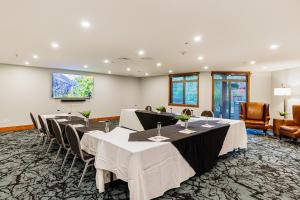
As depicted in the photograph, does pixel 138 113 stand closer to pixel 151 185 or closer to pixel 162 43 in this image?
pixel 162 43

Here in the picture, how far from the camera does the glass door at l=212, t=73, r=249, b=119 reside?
8102mm

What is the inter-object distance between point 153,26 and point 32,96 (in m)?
6.60

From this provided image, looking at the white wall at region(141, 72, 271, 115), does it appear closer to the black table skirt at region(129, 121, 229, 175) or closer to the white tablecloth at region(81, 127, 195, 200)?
the black table skirt at region(129, 121, 229, 175)

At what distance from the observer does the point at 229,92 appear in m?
8.19

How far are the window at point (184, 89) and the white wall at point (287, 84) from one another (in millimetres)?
3193

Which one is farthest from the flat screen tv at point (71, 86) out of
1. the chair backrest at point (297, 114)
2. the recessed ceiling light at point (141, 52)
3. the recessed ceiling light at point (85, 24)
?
the chair backrest at point (297, 114)

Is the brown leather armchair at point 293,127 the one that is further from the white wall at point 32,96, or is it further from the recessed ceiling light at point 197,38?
the white wall at point 32,96

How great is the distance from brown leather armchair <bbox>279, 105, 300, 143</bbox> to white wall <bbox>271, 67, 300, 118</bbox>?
1265 millimetres

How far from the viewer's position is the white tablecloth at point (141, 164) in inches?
82.0

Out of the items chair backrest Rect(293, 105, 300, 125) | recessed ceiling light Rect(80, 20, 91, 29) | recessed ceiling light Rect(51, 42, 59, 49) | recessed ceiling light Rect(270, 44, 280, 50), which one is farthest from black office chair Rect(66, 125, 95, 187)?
chair backrest Rect(293, 105, 300, 125)

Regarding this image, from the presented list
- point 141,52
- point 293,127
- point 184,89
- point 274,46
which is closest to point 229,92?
point 184,89

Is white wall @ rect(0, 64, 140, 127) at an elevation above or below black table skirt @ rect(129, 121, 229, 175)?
above

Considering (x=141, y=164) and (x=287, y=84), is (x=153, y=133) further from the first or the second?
(x=287, y=84)

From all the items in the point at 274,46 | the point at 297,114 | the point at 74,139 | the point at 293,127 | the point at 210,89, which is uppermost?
the point at 274,46
